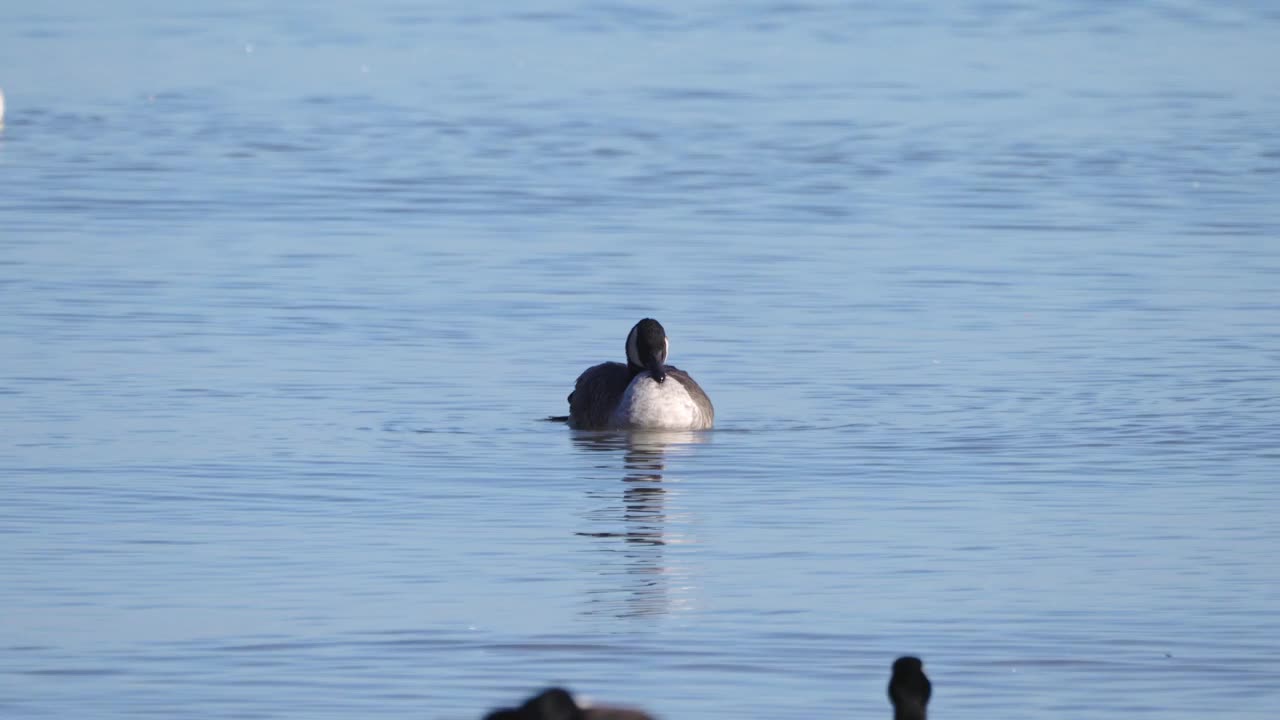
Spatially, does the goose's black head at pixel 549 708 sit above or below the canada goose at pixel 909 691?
above

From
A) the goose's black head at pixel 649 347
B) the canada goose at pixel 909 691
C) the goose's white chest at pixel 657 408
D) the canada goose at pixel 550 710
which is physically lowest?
the goose's white chest at pixel 657 408

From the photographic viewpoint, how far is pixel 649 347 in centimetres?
1811

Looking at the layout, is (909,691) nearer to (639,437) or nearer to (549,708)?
(549,708)

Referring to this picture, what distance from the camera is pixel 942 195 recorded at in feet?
91.9

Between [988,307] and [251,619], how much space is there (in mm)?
10700

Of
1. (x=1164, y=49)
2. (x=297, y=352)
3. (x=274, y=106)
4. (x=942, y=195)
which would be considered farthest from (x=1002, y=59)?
(x=297, y=352)

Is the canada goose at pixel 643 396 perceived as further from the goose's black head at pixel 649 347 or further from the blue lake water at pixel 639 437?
the blue lake water at pixel 639 437

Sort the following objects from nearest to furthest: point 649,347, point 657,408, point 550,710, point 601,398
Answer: point 550,710 → point 657,408 → point 601,398 → point 649,347

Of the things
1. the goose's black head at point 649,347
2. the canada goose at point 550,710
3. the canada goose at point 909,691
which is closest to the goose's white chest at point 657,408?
the goose's black head at point 649,347

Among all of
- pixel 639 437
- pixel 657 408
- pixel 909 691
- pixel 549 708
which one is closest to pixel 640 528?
pixel 657 408

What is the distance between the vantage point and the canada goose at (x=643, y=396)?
1731 centimetres

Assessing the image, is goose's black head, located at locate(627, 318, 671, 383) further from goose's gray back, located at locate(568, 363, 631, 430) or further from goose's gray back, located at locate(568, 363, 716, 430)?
goose's gray back, located at locate(568, 363, 631, 430)

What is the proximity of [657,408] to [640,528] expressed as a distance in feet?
11.9

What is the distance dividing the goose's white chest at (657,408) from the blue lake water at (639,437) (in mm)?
220
